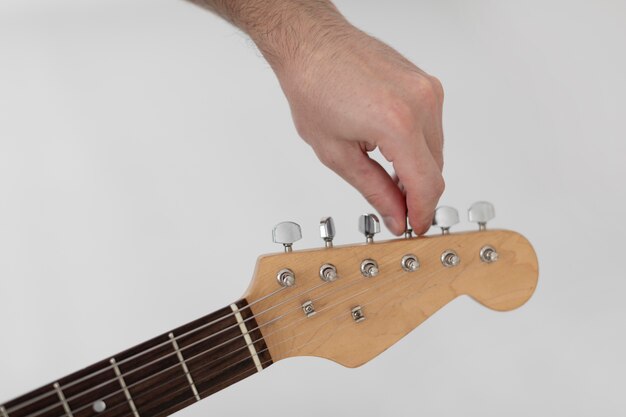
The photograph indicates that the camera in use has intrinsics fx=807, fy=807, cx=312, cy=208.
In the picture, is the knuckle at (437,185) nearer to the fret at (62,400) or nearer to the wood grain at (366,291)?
the wood grain at (366,291)

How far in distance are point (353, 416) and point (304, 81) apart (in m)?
0.72

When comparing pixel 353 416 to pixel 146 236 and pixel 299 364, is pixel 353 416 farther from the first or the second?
pixel 146 236

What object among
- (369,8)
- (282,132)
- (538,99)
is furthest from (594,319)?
(369,8)

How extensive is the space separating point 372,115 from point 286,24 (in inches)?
9.0

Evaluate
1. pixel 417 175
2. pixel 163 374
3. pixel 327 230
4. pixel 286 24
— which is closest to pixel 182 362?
pixel 163 374

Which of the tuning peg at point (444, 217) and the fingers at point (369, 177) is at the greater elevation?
the fingers at point (369, 177)

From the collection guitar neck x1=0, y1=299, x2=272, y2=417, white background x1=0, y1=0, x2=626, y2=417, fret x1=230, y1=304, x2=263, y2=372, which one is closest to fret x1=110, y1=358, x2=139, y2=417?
guitar neck x1=0, y1=299, x2=272, y2=417

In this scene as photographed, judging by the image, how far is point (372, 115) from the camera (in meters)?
0.97

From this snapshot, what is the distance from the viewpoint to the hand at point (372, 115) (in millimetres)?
969

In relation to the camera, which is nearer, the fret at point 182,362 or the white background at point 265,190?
the fret at point 182,362

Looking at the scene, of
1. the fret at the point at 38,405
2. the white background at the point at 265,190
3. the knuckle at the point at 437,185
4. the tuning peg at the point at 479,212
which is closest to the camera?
the fret at the point at 38,405

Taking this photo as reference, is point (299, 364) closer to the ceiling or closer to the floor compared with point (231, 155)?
closer to the floor

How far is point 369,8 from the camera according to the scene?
1957mm

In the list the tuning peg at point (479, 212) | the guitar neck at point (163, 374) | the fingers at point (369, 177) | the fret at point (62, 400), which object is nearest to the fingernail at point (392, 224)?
the fingers at point (369, 177)
